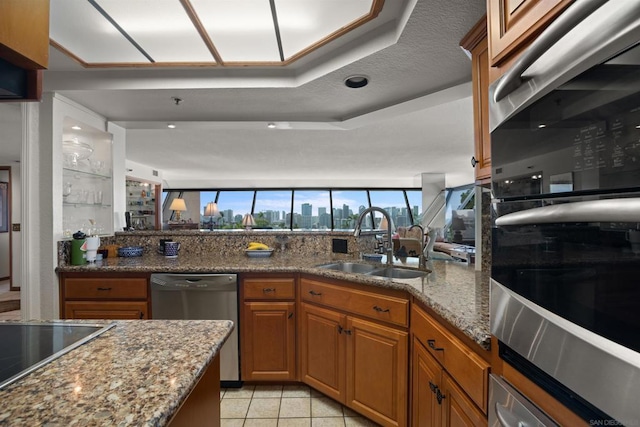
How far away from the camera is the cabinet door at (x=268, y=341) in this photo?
218 cm

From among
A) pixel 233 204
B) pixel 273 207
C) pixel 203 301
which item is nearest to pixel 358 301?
pixel 203 301

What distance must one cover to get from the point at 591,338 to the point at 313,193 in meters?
9.91

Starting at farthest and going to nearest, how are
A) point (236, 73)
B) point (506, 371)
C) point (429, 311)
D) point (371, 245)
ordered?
point (371, 245), point (236, 73), point (429, 311), point (506, 371)

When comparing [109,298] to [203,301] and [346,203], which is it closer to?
[203,301]

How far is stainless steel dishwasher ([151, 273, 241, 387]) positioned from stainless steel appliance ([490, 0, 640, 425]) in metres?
1.85


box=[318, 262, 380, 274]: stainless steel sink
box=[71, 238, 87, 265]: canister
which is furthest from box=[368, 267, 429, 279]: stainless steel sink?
box=[71, 238, 87, 265]: canister

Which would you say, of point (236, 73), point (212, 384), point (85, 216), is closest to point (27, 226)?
point (85, 216)

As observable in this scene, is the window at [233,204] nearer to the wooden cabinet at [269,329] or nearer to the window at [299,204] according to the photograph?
the window at [299,204]

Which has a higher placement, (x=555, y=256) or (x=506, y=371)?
(x=555, y=256)

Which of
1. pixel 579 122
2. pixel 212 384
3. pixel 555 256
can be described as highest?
pixel 579 122

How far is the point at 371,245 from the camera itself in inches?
106

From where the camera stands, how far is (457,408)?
110cm

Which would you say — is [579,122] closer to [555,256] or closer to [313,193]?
[555,256]

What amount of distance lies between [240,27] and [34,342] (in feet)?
5.45
